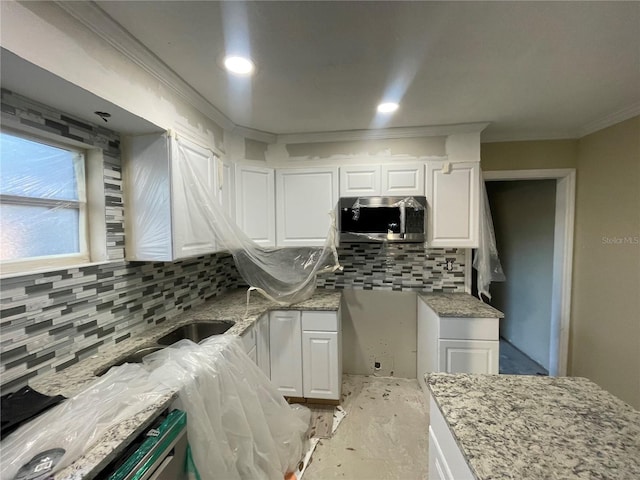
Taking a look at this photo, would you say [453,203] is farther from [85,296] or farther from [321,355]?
[85,296]

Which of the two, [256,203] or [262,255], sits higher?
[256,203]

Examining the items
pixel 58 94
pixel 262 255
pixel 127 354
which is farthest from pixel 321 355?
pixel 58 94

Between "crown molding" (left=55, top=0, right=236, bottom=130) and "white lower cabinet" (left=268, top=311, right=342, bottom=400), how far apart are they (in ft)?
5.57

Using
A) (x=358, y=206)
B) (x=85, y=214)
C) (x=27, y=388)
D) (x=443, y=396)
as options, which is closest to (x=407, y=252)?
(x=358, y=206)

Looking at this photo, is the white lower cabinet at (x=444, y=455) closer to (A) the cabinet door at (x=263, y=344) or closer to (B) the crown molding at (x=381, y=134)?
(A) the cabinet door at (x=263, y=344)

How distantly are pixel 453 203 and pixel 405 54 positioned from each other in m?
1.39

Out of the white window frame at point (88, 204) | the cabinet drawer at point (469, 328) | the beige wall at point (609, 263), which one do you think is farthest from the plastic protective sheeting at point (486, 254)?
the white window frame at point (88, 204)

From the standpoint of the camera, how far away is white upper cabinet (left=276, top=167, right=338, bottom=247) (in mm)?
2555

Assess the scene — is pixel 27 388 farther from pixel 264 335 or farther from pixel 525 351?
pixel 525 351

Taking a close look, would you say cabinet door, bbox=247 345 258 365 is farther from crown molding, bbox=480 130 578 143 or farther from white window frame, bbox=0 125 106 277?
crown molding, bbox=480 130 578 143

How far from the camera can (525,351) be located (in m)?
3.49

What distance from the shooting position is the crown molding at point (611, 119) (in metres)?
2.02

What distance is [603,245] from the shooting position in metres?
2.31

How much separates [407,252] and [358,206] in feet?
2.51
